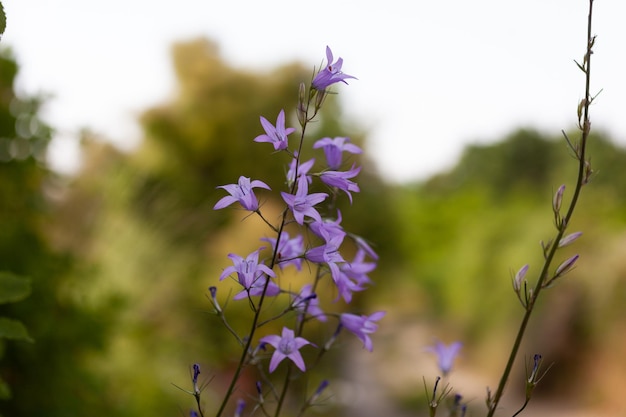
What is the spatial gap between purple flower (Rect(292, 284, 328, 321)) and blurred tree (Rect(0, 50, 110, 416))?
3.90 ft

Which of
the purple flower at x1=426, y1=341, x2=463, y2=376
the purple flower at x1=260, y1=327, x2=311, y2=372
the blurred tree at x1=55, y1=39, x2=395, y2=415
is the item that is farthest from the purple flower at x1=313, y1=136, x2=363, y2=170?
the blurred tree at x1=55, y1=39, x2=395, y2=415

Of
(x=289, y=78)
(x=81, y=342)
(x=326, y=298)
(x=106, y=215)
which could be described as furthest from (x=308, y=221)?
(x=289, y=78)

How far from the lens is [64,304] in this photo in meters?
2.11

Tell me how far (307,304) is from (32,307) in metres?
1.36

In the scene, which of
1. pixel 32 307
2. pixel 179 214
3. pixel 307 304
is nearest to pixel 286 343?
pixel 307 304

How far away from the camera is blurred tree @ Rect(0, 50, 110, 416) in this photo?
1.76 metres

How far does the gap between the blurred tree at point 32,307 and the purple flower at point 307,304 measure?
1190 mm

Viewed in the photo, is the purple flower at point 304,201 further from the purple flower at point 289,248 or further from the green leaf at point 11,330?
the green leaf at point 11,330

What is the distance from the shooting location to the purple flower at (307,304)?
2.30 feet

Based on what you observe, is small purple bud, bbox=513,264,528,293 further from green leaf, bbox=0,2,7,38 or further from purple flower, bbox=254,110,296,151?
green leaf, bbox=0,2,7,38

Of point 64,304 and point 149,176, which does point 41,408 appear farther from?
point 149,176

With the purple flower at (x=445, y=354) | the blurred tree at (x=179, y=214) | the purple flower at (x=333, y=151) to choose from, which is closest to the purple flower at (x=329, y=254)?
the purple flower at (x=333, y=151)

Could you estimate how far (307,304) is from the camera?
713mm

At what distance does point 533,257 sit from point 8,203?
641 cm
